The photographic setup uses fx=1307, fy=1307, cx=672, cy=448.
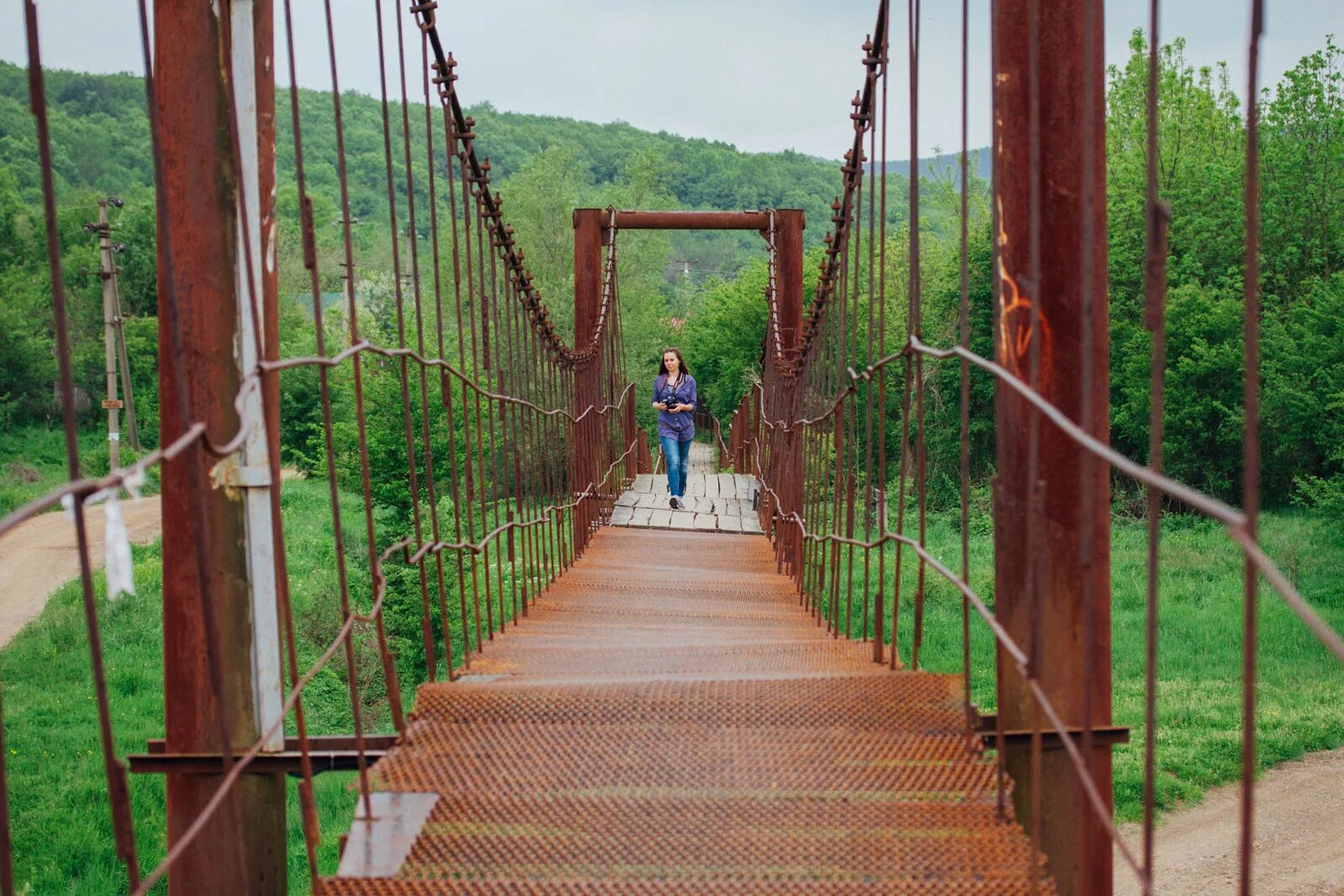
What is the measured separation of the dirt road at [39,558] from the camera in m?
17.0

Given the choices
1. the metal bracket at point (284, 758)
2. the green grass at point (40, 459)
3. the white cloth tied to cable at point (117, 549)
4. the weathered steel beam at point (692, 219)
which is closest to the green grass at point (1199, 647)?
the weathered steel beam at point (692, 219)

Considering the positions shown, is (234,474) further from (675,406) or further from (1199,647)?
(1199,647)

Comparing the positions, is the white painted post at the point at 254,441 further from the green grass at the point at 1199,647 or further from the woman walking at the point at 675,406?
the green grass at the point at 1199,647

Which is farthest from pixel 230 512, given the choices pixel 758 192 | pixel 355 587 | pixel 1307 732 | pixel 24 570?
pixel 758 192

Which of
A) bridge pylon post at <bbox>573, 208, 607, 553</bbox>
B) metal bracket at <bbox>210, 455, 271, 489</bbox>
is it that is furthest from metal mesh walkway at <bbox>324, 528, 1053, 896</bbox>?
bridge pylon post at <bbox>573, 208, 607, 553</bbox>

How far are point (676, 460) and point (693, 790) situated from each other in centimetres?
665

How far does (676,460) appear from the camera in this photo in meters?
8.51

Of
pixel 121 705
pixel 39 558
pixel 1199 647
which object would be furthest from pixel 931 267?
Answer: pixel 121 705

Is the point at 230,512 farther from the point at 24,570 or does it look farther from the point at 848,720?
the point at 24,570

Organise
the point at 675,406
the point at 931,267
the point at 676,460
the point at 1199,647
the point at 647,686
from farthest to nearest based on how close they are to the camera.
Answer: the point at 931,267, the point at 1199,647, the point at 676,460, the point at 675,406, the point at 647,686

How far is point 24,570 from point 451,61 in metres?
18.2

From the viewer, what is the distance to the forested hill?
109 feet

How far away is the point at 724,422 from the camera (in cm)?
3341

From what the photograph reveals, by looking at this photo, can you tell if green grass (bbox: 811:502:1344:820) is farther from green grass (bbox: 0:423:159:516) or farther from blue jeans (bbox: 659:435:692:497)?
green grass (bbox: 0:423:159:516)
